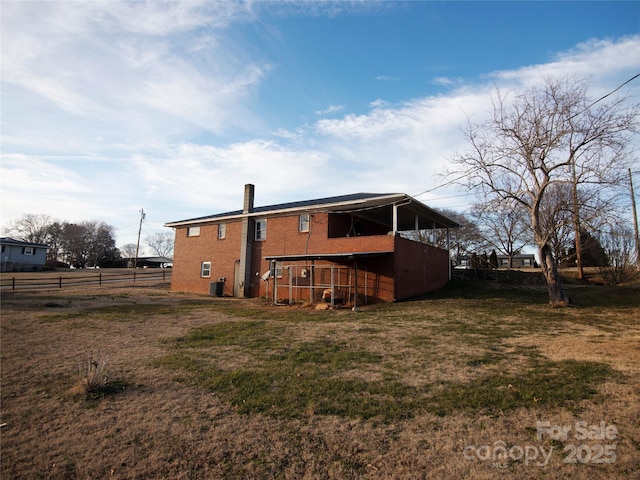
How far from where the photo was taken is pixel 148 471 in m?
4.01

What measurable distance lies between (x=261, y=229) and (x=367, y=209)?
305 inches

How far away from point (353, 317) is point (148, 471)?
10774 millimetres

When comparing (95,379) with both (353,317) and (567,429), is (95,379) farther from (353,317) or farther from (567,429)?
(353,317)

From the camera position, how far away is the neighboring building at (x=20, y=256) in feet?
155

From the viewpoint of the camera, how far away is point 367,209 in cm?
2022

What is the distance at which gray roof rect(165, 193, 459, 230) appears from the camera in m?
18.9

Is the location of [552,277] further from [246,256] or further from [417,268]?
[246,256]

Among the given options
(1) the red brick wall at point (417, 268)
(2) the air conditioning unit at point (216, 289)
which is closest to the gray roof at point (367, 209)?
(1) the red brick wall at point (417, 268)

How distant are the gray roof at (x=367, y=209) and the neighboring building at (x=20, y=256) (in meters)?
32.8

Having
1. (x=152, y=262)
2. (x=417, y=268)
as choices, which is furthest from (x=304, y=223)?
(x=152, y=262)

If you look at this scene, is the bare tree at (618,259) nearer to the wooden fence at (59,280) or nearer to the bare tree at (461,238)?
the bare tree at (461,238)

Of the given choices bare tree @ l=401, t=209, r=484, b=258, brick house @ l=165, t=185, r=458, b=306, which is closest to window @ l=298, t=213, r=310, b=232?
brick house @ l=165, t=185, r=458, b=306

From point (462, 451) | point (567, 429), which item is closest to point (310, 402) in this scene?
point (462, 451)

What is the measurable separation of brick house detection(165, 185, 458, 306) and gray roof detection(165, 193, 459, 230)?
2.2 inches
